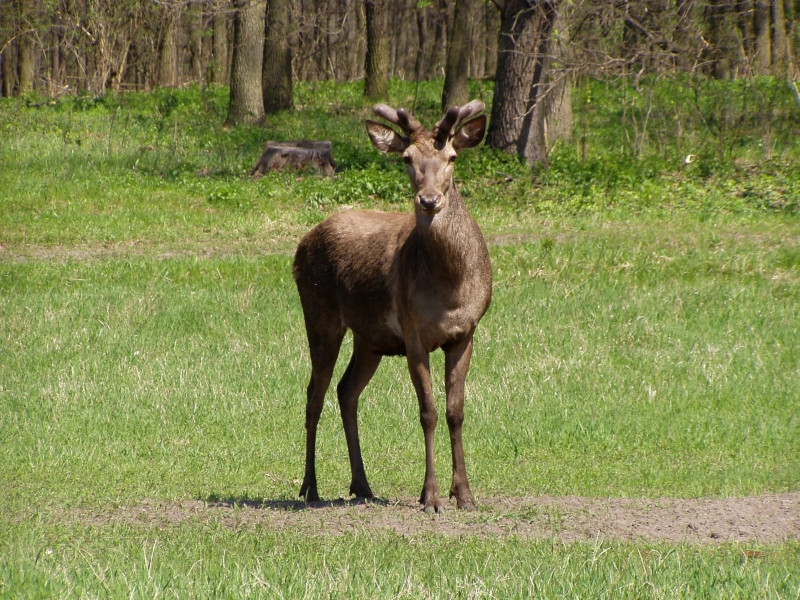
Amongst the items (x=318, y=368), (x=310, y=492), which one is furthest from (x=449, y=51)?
(x=310, y=492)

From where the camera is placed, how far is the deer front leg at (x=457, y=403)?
776 cm

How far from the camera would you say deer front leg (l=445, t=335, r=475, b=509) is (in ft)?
25.5

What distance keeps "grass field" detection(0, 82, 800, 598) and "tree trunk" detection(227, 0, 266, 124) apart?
5.51 meters

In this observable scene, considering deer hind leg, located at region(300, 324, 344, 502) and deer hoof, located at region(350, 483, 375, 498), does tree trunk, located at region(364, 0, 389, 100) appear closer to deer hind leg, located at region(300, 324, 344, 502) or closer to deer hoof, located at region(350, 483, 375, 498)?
deer hind leg, located at region(300, 324, 344, 502)

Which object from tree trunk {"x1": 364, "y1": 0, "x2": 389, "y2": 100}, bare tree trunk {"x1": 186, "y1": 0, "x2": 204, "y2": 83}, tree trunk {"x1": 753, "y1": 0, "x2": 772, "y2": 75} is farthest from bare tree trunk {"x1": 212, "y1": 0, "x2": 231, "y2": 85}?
tree trunk {"x1": 753, "y1": 0, "x2": 772, "y2": 75}

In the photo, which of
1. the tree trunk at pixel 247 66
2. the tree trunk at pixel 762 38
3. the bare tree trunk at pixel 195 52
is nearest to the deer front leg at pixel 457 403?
the tree trunk at pixel 247 66

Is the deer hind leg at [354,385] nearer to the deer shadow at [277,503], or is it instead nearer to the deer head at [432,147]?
the deer shadow at [277,503]

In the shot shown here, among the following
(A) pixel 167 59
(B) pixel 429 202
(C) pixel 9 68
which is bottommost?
(C) pixel 9 68

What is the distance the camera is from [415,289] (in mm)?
7664

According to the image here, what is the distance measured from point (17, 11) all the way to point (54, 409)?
33975 millimetres

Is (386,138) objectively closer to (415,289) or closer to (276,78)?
(415,289)

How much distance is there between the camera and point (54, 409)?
1059 cm

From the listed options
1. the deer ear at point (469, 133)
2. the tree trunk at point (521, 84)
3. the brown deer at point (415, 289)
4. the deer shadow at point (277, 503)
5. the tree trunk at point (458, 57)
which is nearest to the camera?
the brown deer at point (415, 289)

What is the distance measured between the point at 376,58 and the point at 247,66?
596 centimetres
